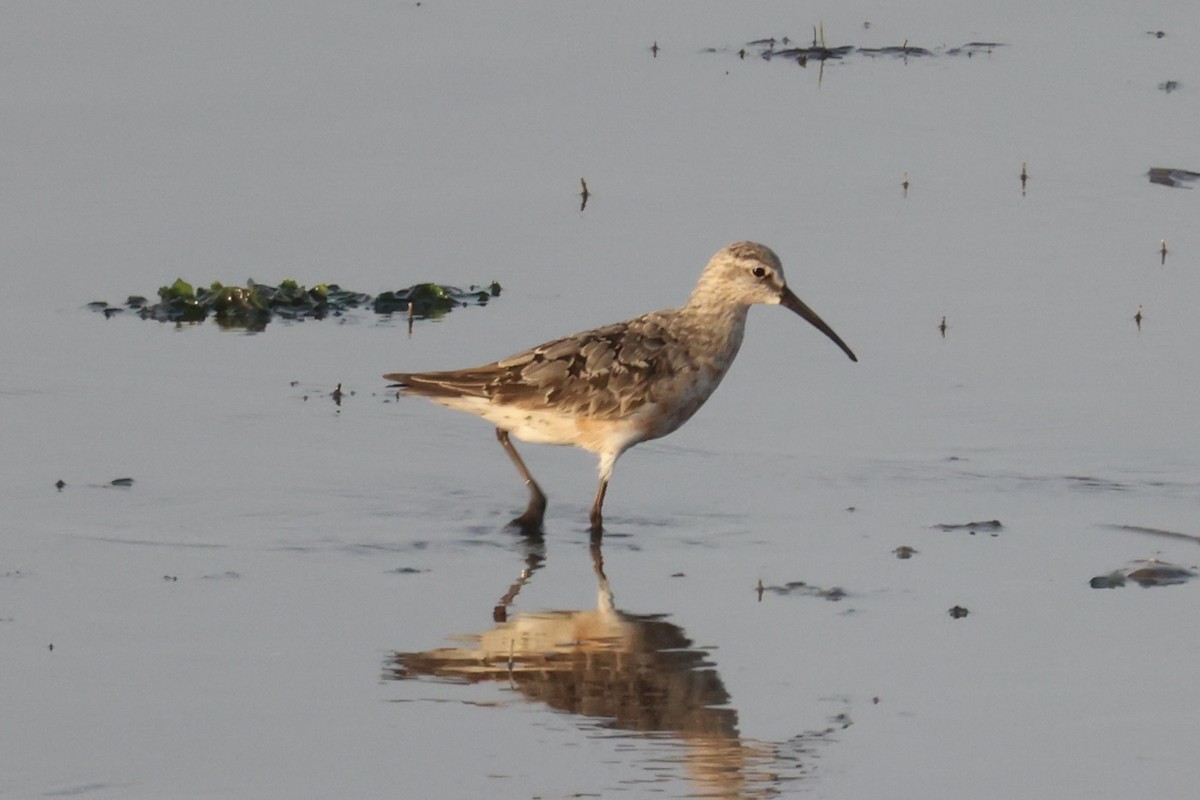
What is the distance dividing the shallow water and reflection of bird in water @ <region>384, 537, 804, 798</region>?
2 centimetres

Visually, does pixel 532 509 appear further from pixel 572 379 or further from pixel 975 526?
pixel 975 526

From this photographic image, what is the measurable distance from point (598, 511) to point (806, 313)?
1.88 meters

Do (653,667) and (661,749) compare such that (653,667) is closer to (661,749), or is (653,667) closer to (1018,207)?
(661,749)

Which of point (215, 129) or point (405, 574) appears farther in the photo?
point (215, 129)

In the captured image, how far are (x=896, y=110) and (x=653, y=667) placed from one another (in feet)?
33.5

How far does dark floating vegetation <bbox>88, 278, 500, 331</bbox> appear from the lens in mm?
14102

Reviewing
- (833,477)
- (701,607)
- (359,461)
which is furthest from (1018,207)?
(701,607)

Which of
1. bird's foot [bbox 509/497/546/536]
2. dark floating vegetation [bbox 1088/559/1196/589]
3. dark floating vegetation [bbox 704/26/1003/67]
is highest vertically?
dark floating vegetation [bbox 704/26/1003/67]

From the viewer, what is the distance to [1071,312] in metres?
14.1

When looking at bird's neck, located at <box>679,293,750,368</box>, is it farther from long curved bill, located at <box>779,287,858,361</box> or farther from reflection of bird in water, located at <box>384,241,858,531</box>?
long curved bill, located at <box>779,287,858,361</box>

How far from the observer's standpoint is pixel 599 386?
37.8ft

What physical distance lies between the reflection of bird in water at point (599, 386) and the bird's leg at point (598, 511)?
0.03 ft

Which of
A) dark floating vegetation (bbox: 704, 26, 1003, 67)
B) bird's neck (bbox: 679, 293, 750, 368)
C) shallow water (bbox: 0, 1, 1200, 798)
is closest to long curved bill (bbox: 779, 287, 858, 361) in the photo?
bird's neck (bbox: 679, 293, 750, 368)

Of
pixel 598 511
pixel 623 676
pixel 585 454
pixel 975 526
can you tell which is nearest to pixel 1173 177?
pixel 585 454
